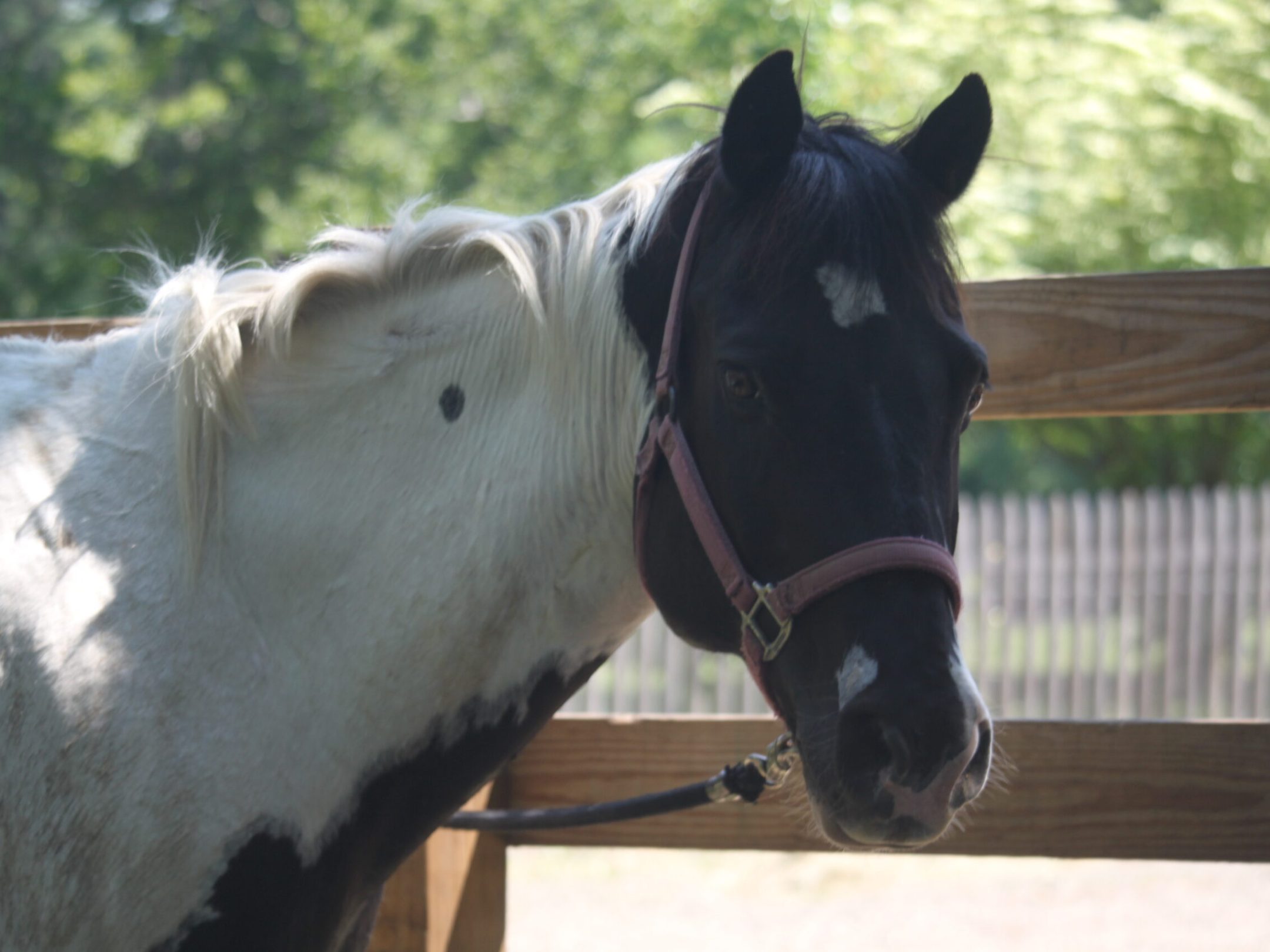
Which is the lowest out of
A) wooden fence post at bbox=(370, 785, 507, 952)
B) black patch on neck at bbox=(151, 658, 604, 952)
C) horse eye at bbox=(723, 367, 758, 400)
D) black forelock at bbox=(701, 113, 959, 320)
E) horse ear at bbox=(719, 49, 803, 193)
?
wooden fence post at bbox=(370, 785, 507, 952)

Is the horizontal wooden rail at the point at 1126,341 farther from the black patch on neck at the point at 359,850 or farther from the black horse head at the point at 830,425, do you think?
the black patch on neck at the point at 359,850

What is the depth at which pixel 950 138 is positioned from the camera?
1.71 m

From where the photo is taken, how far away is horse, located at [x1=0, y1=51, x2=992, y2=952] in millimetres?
1440

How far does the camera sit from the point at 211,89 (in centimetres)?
909

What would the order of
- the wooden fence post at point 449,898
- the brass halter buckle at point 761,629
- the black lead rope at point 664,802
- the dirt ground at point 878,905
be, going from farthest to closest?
1. the dirt ground at point 878,905
2. the wooden fence post at point 449,898
3. the black lead rope at point 664,802
4. the brass halter buckle at point 761,629

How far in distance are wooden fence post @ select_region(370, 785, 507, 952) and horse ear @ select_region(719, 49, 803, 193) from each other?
4.65ft

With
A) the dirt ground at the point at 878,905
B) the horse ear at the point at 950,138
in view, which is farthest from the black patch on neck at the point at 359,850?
the dirt ground at the point at 878,905

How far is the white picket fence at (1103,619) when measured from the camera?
29.5 feet

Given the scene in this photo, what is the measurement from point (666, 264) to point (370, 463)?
540 millimetres

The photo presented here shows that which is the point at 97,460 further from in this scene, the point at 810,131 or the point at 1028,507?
the point at 1028,507

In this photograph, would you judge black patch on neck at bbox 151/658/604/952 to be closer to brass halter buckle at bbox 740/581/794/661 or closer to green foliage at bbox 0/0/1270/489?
brass halter buckle at bbox 740/581/794/661

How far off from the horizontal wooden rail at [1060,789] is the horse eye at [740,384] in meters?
0.84

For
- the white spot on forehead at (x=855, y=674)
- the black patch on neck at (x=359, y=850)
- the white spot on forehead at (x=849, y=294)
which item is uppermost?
the white spot on forehead at (x=849, y=294)

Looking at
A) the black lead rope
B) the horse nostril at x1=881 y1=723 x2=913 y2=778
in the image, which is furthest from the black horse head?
the black lead rope
